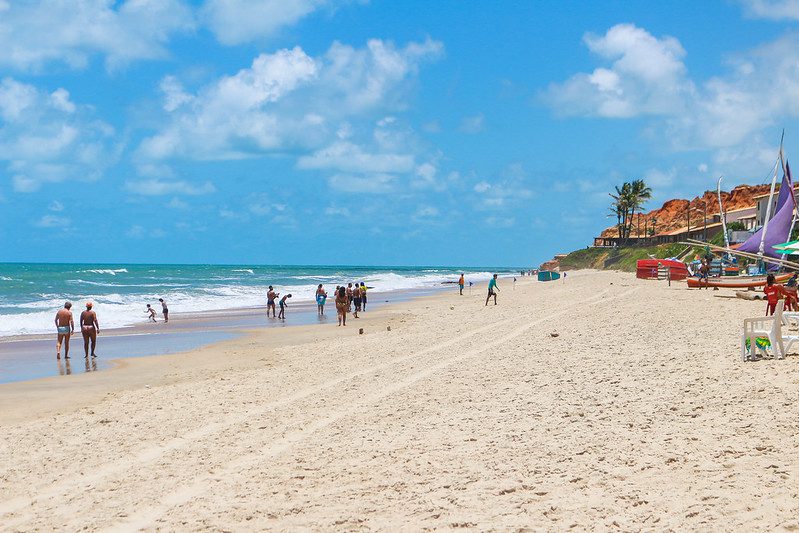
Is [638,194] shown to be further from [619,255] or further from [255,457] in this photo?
[255,457]

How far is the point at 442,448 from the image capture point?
Answer: 23.5ft

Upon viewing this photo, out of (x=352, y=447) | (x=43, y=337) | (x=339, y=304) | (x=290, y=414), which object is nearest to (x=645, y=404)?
(x=352, y=447)

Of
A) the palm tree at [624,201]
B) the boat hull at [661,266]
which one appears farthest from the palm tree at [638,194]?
the boat hull at [661,266]

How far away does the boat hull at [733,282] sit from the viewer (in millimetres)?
28006

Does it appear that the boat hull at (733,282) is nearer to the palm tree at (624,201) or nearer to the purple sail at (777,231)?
the purple sail at (777,231)

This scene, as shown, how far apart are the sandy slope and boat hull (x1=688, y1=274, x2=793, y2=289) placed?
1767cm

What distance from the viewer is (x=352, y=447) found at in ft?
24.7

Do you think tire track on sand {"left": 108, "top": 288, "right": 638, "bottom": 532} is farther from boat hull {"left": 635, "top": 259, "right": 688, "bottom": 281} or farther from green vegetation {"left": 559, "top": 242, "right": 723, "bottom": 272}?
green vegetation {"left": 559, "top": 242, "right": 723, "bottom": 272}

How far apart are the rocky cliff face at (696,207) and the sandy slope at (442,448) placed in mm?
87367

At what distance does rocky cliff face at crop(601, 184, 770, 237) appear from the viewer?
97000mm

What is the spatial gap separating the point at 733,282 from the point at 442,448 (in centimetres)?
2689

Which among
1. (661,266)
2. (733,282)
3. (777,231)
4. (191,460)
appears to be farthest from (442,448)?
(661,266)

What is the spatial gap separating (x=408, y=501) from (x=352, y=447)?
1.75 metres

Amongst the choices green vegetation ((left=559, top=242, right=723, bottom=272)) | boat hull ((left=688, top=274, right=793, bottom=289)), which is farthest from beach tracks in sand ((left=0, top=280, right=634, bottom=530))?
green vegetation ((left=559, top=242, right=723, bottom=272))
